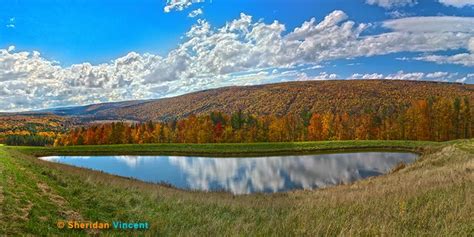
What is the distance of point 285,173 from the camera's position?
134ft

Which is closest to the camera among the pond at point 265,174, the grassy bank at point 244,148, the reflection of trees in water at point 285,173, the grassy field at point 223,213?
the grassy field at point 223,213

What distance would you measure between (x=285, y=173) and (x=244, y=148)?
106 ft

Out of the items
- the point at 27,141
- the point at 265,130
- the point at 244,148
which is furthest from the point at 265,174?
the point at 27,141

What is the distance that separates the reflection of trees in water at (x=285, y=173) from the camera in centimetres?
3362

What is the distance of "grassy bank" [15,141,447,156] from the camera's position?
222ft

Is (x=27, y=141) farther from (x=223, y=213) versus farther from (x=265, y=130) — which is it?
(x=223, y=213)

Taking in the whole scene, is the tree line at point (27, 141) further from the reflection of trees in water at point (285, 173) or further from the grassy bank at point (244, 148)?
the reflection of trees in water at point (285, 173)

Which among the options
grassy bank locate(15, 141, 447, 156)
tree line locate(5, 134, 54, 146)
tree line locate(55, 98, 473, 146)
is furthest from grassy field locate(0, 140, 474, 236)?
tree line locate(5, 134, 54, 146)

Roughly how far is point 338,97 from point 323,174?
154 meters

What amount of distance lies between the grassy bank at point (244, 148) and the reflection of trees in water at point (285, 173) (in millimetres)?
13939

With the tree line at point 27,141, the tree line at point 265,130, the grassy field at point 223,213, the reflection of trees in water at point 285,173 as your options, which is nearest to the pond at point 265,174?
the reflection of trees in water at point 285,173

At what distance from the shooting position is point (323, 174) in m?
39.3

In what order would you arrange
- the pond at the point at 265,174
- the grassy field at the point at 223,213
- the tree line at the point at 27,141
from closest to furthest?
the grassy field at the point at 223,213 < the pond at the point at 265,174 < the tree line at the point at 27,141

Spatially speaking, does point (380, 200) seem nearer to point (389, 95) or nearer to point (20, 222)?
point (20, 222)
